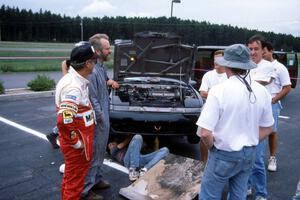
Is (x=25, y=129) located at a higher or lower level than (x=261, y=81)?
lower

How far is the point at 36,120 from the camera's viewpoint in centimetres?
762

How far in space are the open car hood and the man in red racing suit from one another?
3.08 metres

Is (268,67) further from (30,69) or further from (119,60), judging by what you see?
(30,69)

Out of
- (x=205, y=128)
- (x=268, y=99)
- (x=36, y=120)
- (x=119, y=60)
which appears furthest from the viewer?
(x=36, y=120)

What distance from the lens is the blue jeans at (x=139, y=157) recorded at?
4.44 m

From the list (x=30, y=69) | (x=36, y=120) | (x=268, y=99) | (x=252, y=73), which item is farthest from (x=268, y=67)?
(x=30, y=69)

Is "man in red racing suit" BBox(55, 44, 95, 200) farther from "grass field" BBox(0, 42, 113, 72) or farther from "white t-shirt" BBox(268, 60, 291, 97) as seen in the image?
"grass field" BBox(0, 42, 113, 72)

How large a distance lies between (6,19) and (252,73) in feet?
251

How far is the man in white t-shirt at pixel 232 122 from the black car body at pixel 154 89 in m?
2.47

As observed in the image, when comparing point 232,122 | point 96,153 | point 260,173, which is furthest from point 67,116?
point 260,173

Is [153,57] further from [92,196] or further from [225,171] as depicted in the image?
[225,171]

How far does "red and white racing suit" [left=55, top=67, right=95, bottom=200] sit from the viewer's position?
2.98 m

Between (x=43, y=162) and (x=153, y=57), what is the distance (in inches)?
113

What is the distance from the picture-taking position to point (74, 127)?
3055 mm
